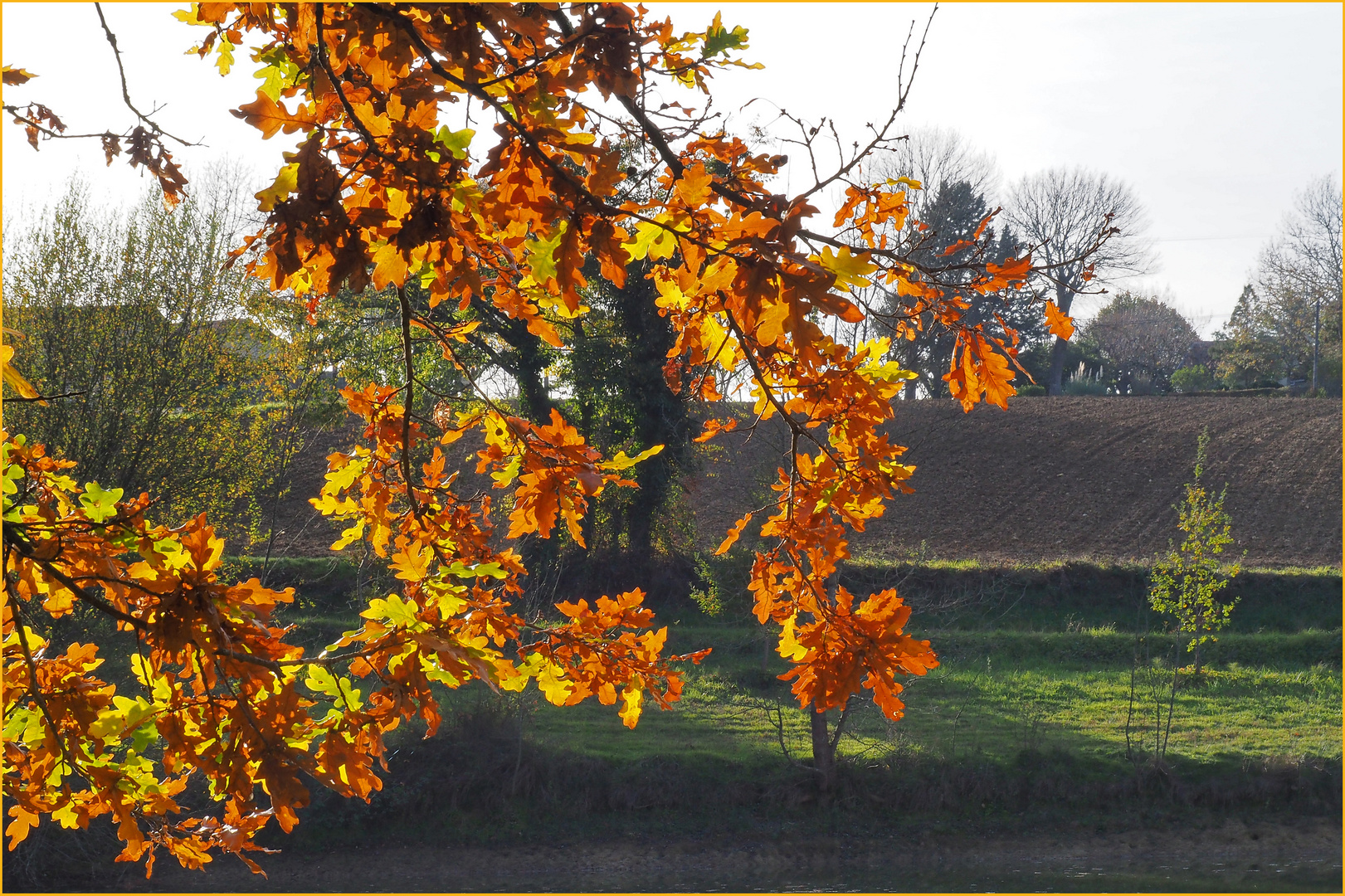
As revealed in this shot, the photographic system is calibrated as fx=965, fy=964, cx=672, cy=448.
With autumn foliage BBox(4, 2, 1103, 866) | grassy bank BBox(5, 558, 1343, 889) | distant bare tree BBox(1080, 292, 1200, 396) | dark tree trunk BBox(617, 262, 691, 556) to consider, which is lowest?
grassy bank BBox(5, 558, 1343, 889)

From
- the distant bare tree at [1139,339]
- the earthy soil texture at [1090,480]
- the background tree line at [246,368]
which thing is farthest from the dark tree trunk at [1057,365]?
the background tree line at [246,368]

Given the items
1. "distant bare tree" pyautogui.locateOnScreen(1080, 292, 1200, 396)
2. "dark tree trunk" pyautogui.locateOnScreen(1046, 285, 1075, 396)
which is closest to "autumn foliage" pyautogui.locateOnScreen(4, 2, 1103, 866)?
"dark tree trunk" pyautogui.locateOnScreen(1046, 285, 1075, 396)

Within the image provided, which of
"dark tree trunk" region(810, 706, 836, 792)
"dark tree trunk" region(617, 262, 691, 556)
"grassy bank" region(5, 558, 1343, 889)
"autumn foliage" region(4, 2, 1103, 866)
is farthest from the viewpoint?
"dark tree trunk" region(617, 262, 691, 556)

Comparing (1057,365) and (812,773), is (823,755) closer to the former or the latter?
(812,773)

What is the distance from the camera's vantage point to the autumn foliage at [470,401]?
1396mm

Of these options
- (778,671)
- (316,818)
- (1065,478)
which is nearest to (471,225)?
(316,818)

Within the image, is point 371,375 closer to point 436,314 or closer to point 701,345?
point 436,314

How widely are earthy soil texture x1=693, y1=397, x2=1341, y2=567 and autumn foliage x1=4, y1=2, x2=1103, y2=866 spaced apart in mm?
8757

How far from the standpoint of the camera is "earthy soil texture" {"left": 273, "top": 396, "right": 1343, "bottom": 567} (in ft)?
49.0

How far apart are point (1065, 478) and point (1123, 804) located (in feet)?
38.5

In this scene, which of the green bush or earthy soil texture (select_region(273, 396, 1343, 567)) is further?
the green bush

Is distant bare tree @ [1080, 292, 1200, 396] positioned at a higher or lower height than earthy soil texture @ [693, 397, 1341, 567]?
higher

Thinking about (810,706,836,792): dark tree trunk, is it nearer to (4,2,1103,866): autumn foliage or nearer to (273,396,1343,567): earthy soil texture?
(273,396,1343,567): earthy soil texture

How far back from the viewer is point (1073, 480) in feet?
62.2
